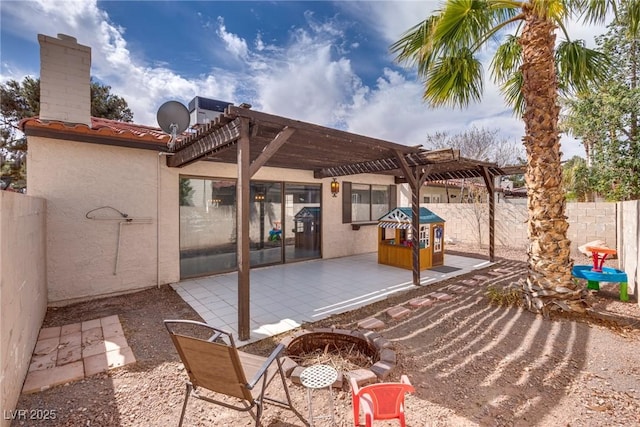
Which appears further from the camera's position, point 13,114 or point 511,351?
point 13,114

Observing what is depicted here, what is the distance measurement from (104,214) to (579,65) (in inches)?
395

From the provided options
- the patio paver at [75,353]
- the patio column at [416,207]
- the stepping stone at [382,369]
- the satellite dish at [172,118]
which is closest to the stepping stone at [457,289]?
the patio column at [416,207]

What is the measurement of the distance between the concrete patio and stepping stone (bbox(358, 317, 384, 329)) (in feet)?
2.23

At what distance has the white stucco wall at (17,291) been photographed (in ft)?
7.39

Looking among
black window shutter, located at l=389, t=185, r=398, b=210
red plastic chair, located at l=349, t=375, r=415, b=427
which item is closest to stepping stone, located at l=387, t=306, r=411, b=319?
red plastic chair, located at l=349, t=375, r=415, b=427

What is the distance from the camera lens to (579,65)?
5.29 metres

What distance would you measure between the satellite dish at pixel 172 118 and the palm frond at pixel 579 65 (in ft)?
26.3

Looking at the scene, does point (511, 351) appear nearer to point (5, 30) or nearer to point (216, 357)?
point (216, 357)

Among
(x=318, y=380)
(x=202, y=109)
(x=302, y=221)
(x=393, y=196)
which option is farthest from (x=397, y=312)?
(x=202, y=109)

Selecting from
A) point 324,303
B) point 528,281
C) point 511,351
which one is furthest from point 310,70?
point 511,351

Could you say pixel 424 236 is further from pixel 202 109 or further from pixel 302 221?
pixel 202 109

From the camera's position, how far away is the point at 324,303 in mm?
5387

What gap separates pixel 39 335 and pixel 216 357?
393 centimetres

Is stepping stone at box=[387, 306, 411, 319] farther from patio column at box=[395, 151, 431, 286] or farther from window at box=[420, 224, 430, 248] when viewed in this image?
window at box=[420, 224, 430, 248]
